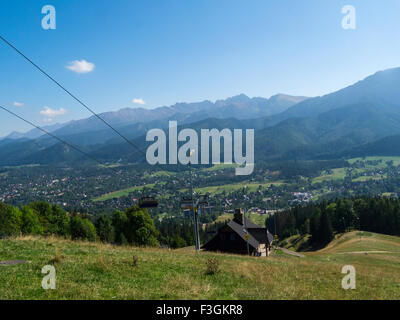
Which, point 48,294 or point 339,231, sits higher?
point 48,294

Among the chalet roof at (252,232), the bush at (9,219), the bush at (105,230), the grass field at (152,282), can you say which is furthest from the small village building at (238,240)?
the bush at (9,219)

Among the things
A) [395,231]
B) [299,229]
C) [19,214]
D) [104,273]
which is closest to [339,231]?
[395,231]

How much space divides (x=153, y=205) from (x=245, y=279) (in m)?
24.1

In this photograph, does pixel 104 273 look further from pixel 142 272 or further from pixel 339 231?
pixel 339 231

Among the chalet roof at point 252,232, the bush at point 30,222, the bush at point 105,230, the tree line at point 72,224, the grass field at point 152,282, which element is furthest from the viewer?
the bush at point 105,230

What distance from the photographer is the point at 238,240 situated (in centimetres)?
4916

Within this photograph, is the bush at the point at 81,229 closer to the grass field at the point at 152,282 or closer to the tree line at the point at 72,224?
the tree line at the point at 72,224

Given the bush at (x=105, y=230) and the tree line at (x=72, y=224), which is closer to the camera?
the tree line at (x=72, y=224)

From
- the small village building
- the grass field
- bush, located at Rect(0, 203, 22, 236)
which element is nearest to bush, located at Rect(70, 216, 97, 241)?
bush, located at Rect(0, 203, 22, 236)

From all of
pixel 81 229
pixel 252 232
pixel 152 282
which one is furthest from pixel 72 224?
pixel 152 282

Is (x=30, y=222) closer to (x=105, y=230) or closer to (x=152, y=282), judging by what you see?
→ (x=105, y=230)

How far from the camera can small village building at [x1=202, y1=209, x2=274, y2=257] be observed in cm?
4853

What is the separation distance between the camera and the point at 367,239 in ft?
233

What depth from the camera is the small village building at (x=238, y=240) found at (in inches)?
1911
